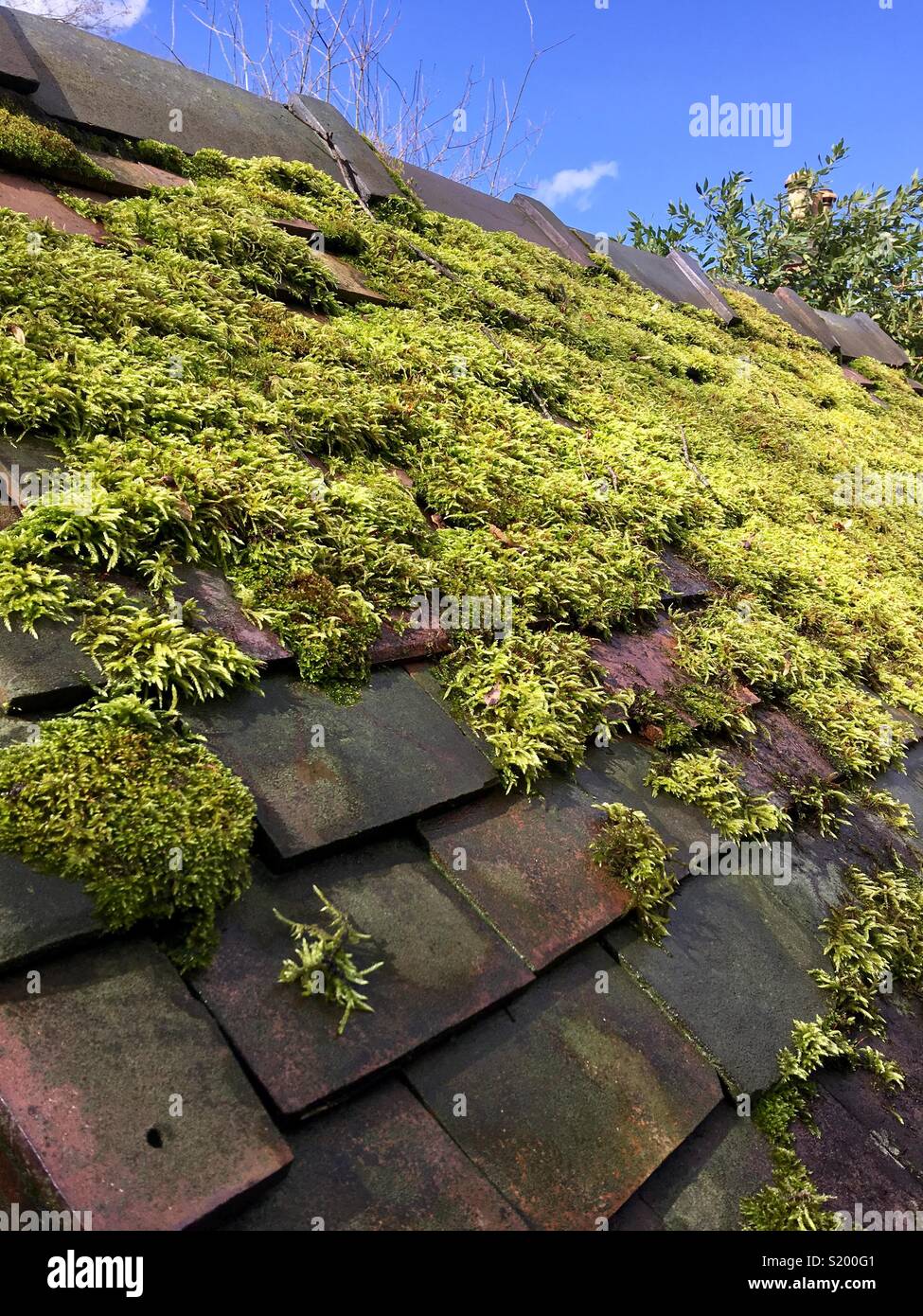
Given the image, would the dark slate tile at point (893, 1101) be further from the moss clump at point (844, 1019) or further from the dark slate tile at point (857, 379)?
the dark slate tile at point (857, 379)

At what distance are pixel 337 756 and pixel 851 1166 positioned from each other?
1.48 metres

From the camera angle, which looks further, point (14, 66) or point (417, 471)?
point (14, 66)

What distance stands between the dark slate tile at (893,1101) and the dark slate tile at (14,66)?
4567 millimetres

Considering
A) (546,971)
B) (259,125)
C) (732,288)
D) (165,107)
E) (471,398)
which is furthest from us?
(732,288)

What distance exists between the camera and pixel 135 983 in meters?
1.24

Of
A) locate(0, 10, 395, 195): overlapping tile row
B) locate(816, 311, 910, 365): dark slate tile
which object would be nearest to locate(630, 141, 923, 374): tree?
locate(816, 311, 910, 365): dark slate tile

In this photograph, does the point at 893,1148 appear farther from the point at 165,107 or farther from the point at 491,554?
the point at 165,107

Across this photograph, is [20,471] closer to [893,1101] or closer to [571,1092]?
[571,1092]

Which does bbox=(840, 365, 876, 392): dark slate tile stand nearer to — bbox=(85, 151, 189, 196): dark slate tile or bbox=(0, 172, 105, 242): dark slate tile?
bbox=(85, 151, 189, 196): dark slate tile

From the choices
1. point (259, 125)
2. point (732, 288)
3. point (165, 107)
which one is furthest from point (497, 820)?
point (732, 288)

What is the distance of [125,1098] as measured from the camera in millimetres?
1119

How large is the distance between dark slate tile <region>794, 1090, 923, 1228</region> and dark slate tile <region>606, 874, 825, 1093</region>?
0.51 ft

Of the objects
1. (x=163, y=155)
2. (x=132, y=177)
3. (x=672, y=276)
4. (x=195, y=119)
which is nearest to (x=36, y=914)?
(x=132, y=177)

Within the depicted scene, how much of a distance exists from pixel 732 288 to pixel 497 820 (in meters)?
8.47
